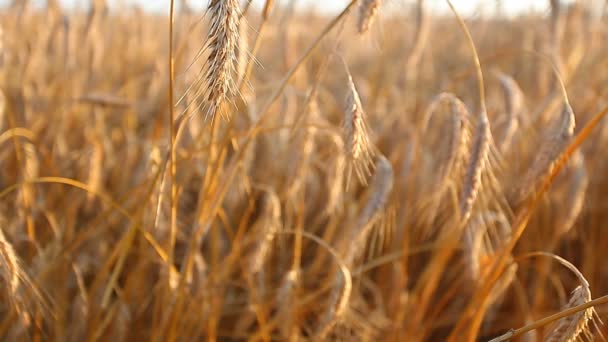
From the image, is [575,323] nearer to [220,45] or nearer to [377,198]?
[377,198]

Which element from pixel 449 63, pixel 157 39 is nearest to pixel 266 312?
pixel 157 39

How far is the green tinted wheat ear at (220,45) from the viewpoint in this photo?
53 centimetres

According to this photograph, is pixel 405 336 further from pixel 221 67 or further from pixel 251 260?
pixel 221 67

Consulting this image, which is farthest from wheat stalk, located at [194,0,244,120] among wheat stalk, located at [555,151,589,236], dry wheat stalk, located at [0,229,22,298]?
wheat stalk, located at [555,151,589,236]

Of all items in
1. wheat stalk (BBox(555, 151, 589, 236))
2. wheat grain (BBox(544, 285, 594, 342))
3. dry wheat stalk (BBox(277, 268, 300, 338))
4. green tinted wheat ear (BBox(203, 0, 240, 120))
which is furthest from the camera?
wheat stalk (BBox(555, 151, 589, 236))

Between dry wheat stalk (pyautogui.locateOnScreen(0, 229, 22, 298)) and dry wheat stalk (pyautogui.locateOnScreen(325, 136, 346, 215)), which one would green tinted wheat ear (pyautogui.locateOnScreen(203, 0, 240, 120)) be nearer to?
dry wheat stalk (pyautogui.locateOnScreen(0, 229, 22, 298))

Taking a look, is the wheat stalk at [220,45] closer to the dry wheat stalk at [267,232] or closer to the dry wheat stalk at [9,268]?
the dry wheat stalk at [9,268]

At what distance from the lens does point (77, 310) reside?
40.8 inches

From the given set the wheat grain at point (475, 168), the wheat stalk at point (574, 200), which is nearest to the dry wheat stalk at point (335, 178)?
the wheat grain at point (475, 168)

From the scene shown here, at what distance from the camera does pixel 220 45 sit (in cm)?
54

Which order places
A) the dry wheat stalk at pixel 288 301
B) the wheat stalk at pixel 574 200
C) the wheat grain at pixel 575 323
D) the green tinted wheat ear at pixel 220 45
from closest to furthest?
1. the green tinted wheat ear at pixel 220 45
2. the wheat grain at pixel 575 323
3. the dry wheat stalk at pixel 288 301
4. the wheat stalk at pixel 574 200

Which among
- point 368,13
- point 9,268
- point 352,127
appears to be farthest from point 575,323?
point 9,268

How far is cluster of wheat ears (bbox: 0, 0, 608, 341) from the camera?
791 mm

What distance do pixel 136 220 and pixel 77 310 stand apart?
1.13 ft
